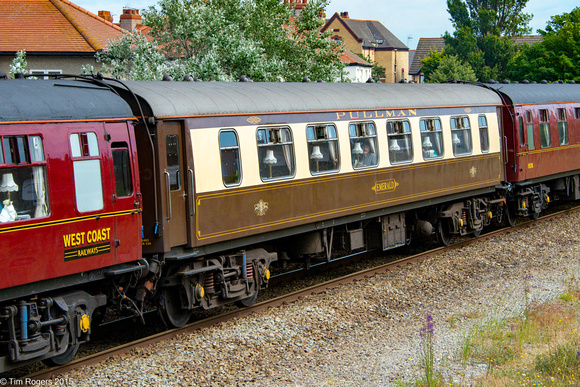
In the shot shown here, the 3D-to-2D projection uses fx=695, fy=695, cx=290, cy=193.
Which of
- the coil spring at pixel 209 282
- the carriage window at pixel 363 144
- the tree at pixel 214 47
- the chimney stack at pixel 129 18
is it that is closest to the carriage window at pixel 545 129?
the carriage window at pixel 363 144

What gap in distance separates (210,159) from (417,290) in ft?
15.0

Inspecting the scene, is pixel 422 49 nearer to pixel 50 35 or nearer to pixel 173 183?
pixel 50 35

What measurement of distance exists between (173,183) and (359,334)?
336 centimetres

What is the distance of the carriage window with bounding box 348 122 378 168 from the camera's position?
12904 mm

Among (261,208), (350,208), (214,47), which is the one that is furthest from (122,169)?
(214,47)

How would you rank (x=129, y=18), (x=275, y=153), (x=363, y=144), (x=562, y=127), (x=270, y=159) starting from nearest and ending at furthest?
(x=270, y=159) < (x=275, y=153) < (x=363, y=144) < (x=562, y=127) < (x=129, y=18)

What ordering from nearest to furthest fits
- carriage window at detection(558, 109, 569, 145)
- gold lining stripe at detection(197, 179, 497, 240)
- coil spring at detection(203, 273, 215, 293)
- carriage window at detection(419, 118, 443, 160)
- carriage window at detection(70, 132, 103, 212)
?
carriage window at detection(70, 132, 103, 212) < gold lining stripe at detection(197, 179, 497, 240) < coil spring at detection(203, 273, 215, 293) < carriage window at detection(419, 118, 443, 160) < carriage window at detection(558, 109, 569, 145)

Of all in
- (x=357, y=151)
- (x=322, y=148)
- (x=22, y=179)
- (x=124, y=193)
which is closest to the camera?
(x=22, y=179)

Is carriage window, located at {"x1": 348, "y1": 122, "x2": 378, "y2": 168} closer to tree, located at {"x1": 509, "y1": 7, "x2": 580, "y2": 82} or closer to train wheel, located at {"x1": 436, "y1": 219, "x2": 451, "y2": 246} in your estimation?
train wheel, located at {"x1": 436, "y1": 219, "x2": 451, "y2": 246}

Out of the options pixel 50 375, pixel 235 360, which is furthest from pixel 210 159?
pixel 50 375

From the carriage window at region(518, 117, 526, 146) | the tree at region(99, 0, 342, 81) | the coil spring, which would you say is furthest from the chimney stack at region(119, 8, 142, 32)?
the coil spring

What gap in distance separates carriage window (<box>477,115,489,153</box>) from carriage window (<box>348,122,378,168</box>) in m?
4.25

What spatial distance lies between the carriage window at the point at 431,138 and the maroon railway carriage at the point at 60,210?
7.41m

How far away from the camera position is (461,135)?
1590cm
